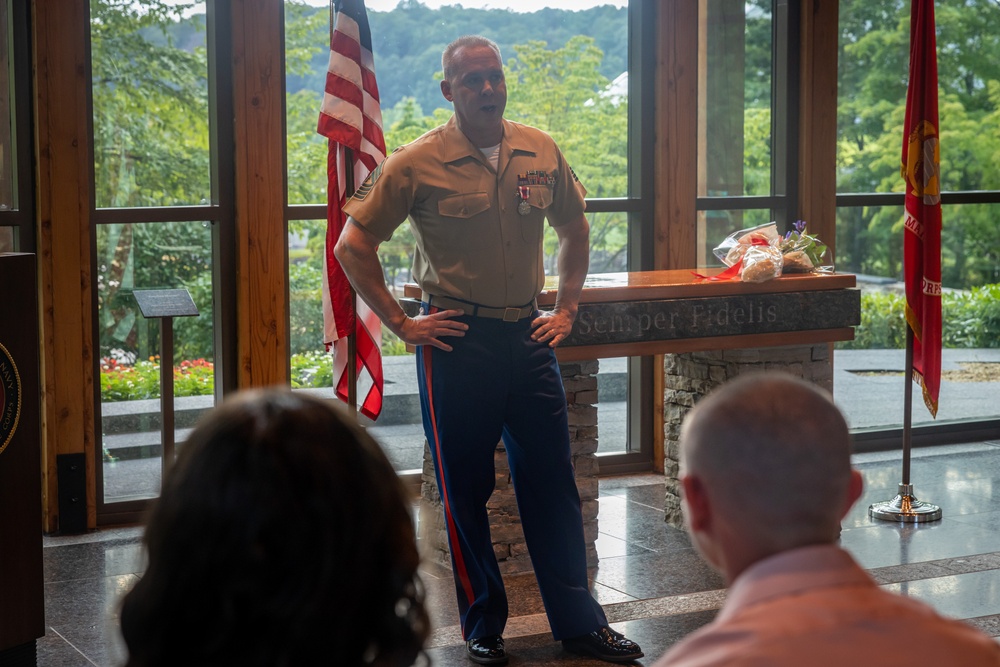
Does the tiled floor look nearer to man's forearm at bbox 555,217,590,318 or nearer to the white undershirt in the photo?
man's forearm at bbox 555,217,590,318

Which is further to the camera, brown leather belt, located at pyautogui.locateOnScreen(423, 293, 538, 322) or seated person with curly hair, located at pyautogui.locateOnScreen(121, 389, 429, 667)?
brown leather belt, located at pyautogui.locateOnScreen(423, 293, 538, 322)

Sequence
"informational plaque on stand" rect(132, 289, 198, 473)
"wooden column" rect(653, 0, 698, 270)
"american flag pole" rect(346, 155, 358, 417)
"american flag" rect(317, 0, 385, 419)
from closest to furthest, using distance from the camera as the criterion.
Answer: "informational plaque on stand" rect(132, 289, 198, 473), "american flag" rect(317, 0, 385, 419), "american flag pole" rect(346, 155, 358, 417), "wooden column" rect(653, 0, 698, 270)

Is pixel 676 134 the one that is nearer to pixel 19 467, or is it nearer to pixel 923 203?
pixel 923 203

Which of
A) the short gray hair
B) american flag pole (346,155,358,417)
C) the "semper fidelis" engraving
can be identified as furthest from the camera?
american flag pole (346,155,358,417)

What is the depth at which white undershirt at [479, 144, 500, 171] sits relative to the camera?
11.9 feet

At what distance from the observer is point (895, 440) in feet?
22.4

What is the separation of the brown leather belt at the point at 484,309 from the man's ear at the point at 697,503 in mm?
2247

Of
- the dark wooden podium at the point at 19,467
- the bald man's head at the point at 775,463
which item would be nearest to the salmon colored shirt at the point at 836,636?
the bald man's head at the point at 775,463

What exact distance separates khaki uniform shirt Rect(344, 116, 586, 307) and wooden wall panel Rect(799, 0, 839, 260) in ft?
10.3

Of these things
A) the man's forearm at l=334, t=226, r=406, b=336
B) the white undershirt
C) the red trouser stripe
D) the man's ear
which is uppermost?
the white undershirt

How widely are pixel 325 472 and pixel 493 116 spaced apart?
9.01 feet

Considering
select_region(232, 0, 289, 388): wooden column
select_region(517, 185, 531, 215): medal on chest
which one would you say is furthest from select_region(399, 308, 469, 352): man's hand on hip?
select_region(232, 0, 289, 388): wooden column

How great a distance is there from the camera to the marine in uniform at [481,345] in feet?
11.7

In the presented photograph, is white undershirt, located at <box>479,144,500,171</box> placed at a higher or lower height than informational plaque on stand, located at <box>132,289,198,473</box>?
higher
